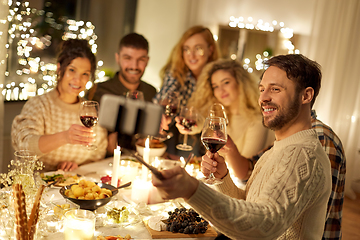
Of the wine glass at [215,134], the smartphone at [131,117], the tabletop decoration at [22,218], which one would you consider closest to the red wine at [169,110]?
the wine glass at [215,134]

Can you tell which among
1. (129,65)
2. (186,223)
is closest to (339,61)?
(129,65)

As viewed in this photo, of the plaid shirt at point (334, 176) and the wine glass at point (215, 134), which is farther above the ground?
the wine glass at point (215, 134)

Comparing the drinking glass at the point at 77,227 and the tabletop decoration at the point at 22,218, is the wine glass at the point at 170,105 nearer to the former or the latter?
the drinking glass at the point at 77,227

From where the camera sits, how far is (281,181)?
1138mm

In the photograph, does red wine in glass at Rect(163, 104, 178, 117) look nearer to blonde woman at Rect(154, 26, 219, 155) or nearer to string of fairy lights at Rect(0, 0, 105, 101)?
blonde woman at Rect(154, 26, 219, 155)

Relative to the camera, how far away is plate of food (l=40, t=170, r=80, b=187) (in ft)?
6.00

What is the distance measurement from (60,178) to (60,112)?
2.25 ft

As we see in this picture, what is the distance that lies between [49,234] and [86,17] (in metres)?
3.82

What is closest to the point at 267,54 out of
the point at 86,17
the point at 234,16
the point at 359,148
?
the point at 234,16

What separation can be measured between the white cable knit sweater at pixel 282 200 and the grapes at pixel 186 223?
1.05 ft

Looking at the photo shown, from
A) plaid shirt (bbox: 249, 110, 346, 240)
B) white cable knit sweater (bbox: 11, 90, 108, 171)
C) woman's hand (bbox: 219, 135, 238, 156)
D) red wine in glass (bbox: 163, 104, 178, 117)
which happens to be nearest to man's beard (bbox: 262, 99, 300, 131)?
woman's hand (bbox: 219, 135, 238, 156)

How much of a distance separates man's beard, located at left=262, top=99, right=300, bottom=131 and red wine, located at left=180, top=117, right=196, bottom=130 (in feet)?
2.98

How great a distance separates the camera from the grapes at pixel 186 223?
148 centimetres

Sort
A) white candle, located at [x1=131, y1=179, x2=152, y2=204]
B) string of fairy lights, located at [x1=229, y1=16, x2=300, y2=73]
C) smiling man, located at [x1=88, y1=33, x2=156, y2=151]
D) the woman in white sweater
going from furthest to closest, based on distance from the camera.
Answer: string of fairy lights, located at [x1=229, y1=16, x2=300, y2=73]
smiling man, located at [x1=88, y1=33, x2=156, y2=151]
the woman in white sweater
white candle, located at [x1=131, y1=179, x2=152, y2=204]
